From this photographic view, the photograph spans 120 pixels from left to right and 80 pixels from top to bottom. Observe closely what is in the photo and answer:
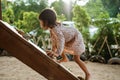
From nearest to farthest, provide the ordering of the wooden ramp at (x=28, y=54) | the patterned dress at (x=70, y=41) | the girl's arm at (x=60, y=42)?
the wooden ramp at (x=28, y=54)
the girl's arm at (x=60, y=42)
the patterned dress at (x=70, y=41)

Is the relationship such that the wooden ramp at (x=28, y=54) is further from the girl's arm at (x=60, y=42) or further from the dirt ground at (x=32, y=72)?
the dirt ground at (x=32, y=72)

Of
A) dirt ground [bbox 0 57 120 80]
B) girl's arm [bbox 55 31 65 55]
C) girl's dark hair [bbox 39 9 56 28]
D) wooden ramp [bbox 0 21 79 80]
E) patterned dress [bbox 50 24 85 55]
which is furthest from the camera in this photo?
dirt ground [bbox 0 57 120 80]

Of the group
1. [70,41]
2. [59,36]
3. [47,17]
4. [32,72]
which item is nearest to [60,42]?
[59,36]

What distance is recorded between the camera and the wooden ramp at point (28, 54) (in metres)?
1.98

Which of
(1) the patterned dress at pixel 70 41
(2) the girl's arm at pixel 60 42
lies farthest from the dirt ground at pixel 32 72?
(2) the girl's arm at pixel 60 42

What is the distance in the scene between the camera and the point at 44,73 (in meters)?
2.03

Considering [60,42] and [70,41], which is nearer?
[60,42]

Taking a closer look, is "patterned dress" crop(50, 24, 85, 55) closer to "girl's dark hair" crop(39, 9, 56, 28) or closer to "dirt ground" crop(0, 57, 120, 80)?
"girl's dark hair" crop(39, 9, 56, 28)

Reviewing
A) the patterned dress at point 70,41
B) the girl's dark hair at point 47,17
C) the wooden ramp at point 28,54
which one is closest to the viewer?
the wooden ramp at point 28,54

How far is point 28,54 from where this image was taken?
2.00 m

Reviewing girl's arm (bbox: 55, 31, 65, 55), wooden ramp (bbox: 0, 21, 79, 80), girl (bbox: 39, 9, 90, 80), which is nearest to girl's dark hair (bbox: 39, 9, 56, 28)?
girl (bbox: 39, 9, 90, 80)

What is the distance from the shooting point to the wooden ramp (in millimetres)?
1982

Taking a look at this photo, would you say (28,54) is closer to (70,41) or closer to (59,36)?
(59,36)

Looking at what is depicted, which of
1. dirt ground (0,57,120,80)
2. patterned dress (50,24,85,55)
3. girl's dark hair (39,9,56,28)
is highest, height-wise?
girl's dark hair (39,9,56,28)
